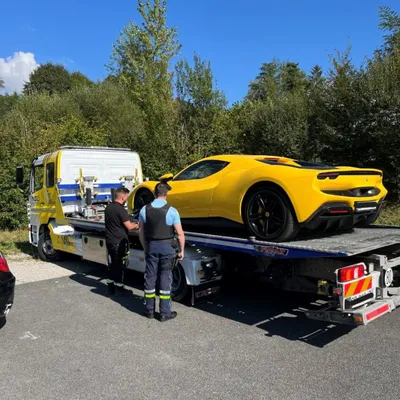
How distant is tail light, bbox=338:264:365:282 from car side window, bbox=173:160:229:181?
7.58ft

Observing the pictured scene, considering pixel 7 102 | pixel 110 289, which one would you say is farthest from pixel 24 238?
pixel 7 102

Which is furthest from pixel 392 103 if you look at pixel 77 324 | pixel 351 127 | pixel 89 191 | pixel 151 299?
pixel 77 324

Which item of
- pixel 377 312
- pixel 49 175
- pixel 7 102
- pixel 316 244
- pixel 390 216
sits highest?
pixel 7 102

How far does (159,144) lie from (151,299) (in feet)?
42.7

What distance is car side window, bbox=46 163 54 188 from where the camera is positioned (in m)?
8.83

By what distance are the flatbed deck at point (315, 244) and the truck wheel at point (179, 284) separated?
0.48 metres

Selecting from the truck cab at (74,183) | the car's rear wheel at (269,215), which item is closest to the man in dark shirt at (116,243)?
the truck cab at (74,183)

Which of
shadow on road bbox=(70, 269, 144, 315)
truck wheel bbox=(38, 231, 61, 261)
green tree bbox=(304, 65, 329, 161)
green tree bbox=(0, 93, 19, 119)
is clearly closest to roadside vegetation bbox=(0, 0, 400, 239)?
green tree bbox=(304, 65, 329, 161)

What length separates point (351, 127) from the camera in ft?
39.0

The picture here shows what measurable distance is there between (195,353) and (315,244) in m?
1.78

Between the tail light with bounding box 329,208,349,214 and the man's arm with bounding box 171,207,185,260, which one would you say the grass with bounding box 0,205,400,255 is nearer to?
the tail light with bounding box 329,208,349,214

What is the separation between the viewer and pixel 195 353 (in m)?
4.15

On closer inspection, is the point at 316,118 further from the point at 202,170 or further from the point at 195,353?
the point at 195,353

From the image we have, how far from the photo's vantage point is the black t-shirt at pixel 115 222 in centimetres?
635
